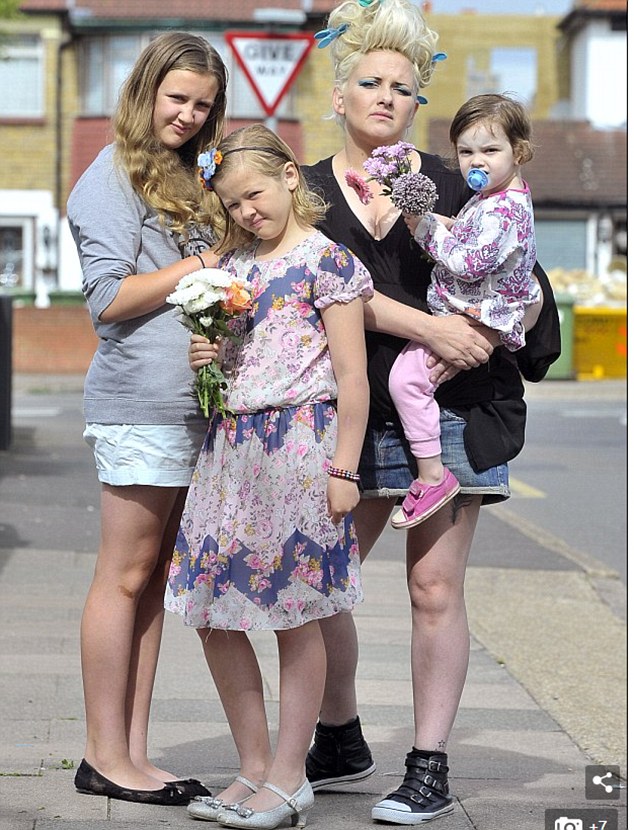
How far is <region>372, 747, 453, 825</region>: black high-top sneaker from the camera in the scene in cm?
382

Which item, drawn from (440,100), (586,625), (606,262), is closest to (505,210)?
(586,625)

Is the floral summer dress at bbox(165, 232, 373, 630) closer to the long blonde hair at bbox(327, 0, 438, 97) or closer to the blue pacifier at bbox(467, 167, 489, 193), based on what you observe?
the blue pacifier at bbox(467, 167, 489, 193)

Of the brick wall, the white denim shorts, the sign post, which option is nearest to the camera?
the white denim shorts

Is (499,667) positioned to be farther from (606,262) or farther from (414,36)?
(606,262)

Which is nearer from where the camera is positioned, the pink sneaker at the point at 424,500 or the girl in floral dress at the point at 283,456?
the girl in floral dress at the point at 283,456

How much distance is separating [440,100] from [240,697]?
1764 inches

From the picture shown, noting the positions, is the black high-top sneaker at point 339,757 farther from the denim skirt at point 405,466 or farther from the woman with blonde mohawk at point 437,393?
the denim skirt at point 405,466

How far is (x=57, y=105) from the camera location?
29938mm

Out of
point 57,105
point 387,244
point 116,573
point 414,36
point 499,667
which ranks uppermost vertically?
point 57,105

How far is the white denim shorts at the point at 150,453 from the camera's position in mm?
3920

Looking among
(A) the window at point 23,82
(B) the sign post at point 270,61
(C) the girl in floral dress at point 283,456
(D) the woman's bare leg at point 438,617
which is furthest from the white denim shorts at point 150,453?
(A) the window at point 23,82

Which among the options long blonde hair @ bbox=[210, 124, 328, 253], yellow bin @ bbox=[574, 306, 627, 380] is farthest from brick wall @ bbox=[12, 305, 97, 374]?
long blonde hair @ bbox=[210, 124, 328, 253]

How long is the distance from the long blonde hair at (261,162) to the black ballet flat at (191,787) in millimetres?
1468

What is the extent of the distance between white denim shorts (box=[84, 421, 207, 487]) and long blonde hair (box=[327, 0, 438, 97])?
107 centimetres
